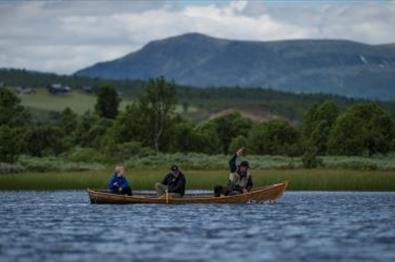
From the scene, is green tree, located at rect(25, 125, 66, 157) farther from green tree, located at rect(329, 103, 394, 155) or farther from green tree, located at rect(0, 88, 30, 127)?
green tree, located at rect(329, 103, 394, 155)

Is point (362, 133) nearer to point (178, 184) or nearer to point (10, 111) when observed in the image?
point (10, 111)

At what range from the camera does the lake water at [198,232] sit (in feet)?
89.5

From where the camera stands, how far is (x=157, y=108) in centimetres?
11894

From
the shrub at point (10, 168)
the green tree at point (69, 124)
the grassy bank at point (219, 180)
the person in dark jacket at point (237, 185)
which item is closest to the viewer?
the person in dark jacket at point (237, 185)

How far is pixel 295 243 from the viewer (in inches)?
1174

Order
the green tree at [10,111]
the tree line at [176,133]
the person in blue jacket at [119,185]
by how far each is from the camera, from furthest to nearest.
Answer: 1. the green tree at [10,111]
2. the tree line at [176,133]
3. the person in blue jacket at [119,185]

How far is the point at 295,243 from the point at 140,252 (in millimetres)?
4749

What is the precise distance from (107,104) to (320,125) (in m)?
54.2

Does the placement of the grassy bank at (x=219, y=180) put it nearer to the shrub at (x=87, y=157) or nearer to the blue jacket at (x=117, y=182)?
the blue jacket at (x=117, y=182)

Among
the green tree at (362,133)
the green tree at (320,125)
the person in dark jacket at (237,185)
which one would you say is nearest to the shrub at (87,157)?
the green tree at (362,133)

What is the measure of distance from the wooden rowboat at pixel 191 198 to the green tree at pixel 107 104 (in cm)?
12378

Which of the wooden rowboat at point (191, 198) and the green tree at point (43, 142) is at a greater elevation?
the green tree at point (43, 142)

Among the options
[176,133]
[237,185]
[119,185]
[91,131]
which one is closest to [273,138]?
[176,133]

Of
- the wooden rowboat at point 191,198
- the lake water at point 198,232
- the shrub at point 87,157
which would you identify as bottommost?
the lake water at point 198,232
